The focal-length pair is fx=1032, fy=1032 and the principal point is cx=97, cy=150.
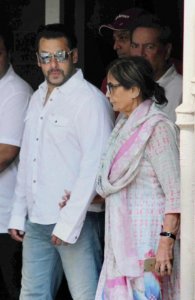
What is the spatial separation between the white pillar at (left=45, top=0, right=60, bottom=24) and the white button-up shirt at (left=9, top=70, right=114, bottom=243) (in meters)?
1.47

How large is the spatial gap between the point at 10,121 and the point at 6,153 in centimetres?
17

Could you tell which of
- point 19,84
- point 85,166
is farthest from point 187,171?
point 19,84

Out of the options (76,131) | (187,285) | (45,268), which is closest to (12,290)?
(45,268)

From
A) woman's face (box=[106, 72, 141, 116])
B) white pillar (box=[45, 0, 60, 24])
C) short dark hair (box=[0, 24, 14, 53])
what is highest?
white pillar (box=[45, 0, 60, 24])

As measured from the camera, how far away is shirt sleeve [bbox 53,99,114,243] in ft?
16.2

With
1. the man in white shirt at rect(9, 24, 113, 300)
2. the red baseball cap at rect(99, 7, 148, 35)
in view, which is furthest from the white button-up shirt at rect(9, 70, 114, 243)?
the red baseball cap at rect(99, 7, 148, 35)

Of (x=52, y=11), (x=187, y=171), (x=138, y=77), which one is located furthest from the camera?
(x=52, y=11)

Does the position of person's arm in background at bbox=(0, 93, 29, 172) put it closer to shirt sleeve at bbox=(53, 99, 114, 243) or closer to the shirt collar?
shirt sleeve at bbox=(53, 99, 114, 243)

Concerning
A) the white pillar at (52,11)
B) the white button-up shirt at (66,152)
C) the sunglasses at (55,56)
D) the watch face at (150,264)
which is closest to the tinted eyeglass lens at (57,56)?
the sunglasses at (55,56)

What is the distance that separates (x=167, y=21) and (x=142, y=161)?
2051 millimetres

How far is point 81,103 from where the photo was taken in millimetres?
5059

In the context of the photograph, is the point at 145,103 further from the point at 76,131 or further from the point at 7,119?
the point at 7,119

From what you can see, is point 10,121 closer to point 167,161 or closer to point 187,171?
point 167,161

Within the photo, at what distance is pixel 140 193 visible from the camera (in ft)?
15.4
